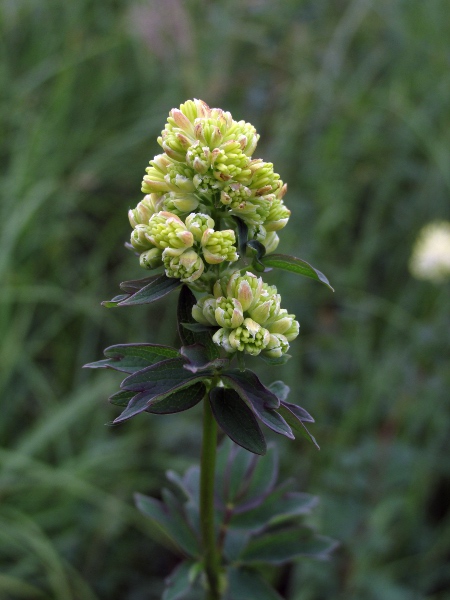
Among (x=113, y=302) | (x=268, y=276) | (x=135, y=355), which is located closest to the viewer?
(x=113, y=302)

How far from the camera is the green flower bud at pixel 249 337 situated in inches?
32.6

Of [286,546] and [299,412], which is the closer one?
[299,412]

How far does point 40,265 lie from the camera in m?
3.03

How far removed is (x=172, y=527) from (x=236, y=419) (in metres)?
0.33

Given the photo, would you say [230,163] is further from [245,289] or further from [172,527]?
[172,527]

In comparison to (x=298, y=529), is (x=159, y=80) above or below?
above

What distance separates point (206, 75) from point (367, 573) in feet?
7.37

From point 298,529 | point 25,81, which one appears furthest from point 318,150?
point 298,529

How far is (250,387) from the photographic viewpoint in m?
0.85

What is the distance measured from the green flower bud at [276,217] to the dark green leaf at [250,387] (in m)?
0.20

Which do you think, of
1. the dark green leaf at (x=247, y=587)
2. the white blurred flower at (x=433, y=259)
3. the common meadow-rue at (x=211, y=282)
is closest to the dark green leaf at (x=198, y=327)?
the common meadow-rue at (x=211, y=282)

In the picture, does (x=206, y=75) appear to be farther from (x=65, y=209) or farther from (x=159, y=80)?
(x=65, y=209)

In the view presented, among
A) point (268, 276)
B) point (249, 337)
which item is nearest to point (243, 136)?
point (249, 337)

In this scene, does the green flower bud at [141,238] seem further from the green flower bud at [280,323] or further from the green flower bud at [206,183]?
the green flower bud at [280,323]
